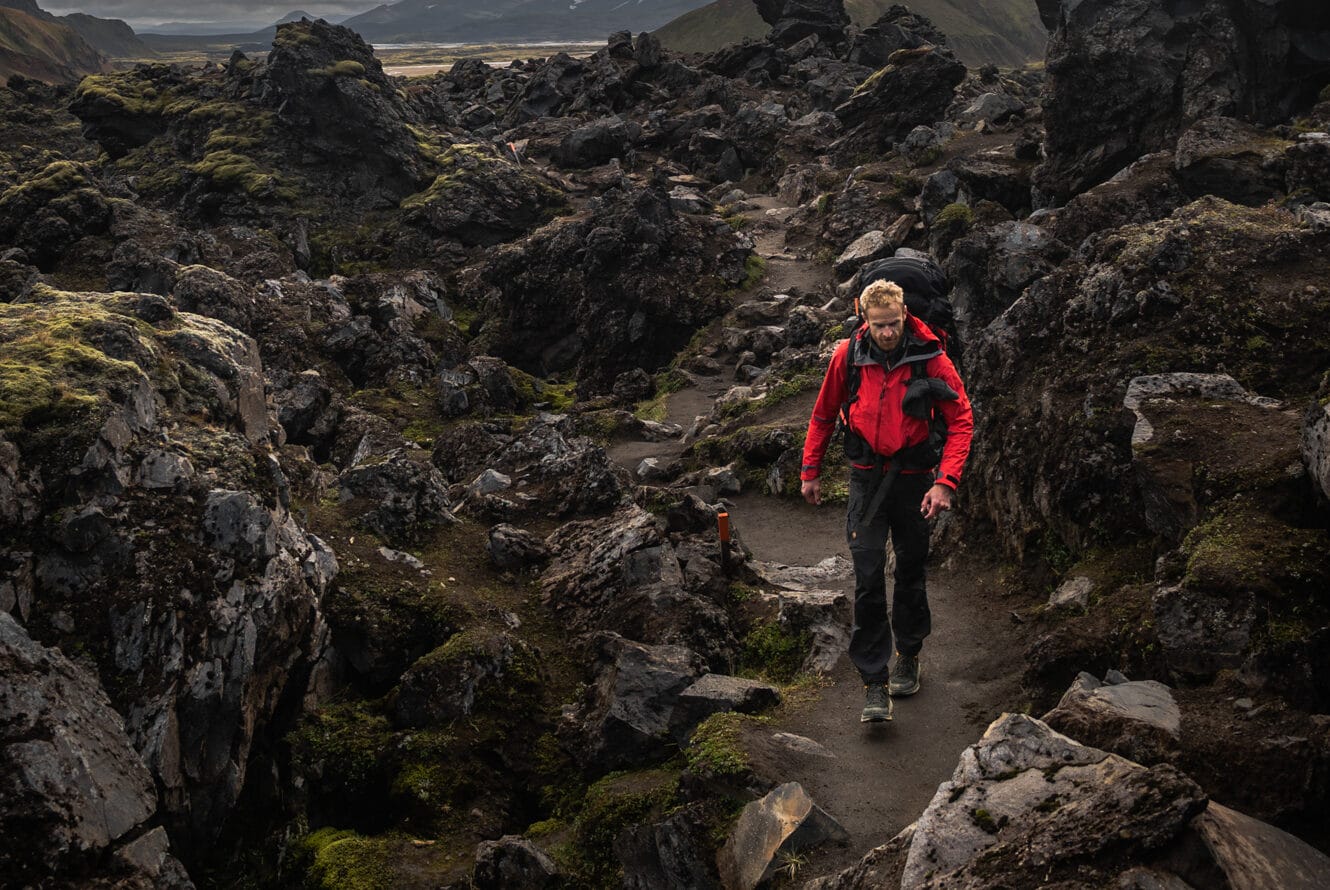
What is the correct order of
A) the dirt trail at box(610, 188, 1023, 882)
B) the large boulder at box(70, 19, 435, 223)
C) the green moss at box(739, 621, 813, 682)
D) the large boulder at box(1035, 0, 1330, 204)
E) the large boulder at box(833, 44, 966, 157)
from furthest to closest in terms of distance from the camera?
the large boulder at box(833, 44, 966, 157)
the large boulder at box(70, 19, 435, 223)
the large boulder at box(1035, 0, 1330, 204)
the green moss at box(739, 621, 813, 682)
the dirt trail at box(610, 188, 1023, 882)

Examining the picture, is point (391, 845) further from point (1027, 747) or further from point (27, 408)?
point (1027, 747)

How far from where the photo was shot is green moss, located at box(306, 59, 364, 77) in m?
58.3

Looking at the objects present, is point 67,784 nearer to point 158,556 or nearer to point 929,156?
point 158,556

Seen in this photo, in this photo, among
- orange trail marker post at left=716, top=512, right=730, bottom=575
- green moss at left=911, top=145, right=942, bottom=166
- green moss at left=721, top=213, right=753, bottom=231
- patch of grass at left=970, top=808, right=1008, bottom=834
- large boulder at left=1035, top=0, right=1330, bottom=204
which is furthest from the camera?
green moss at left=721, top=213, right=753, bottom=231

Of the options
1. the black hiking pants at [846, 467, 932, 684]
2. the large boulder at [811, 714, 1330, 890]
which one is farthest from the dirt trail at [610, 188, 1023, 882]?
the large boulder at [811, 714, 1330, 890]

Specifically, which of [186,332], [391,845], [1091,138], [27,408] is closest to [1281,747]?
[391,845]

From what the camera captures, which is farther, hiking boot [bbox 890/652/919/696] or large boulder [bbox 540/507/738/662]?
large boulder [bbox 540/507/738/662]

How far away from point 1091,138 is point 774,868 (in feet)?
115

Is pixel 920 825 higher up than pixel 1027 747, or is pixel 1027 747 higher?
pixel 1027 747

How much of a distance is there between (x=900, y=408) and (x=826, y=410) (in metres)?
1.07

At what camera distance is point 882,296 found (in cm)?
997

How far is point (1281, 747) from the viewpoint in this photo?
7.02m

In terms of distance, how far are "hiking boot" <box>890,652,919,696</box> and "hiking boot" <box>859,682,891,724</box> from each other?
1.81ft

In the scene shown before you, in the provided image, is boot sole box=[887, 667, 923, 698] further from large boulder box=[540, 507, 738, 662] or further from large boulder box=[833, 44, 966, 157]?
large boulder box=[833, 44, 966, 157]
